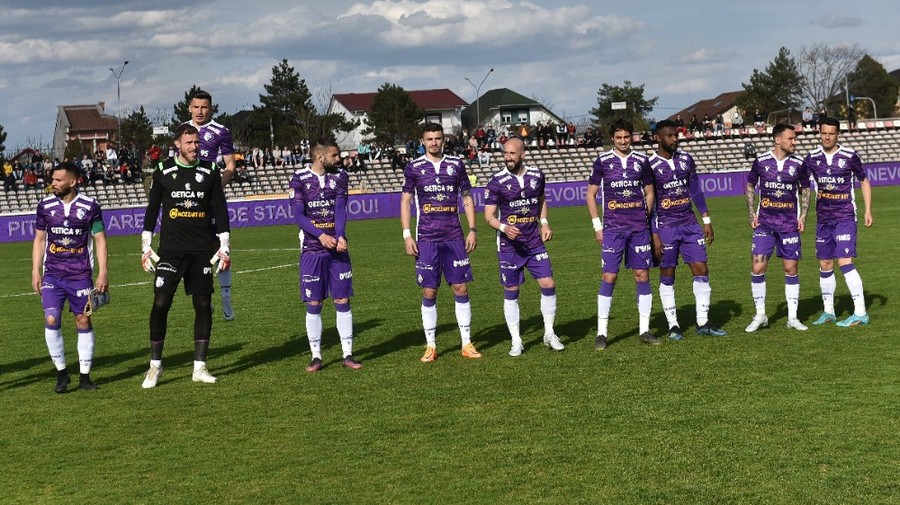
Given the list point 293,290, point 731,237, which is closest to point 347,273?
point 293,290

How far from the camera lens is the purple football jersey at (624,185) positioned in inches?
470

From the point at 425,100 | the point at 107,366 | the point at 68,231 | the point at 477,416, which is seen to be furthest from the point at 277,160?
the point at 425,100

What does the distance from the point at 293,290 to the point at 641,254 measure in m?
8.93

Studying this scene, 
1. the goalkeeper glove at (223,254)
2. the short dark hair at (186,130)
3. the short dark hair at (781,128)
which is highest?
the short dark hair at (186,130)

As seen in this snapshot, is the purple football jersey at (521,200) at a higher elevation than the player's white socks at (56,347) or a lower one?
higher

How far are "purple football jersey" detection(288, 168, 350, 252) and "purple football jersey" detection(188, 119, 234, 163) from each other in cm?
287

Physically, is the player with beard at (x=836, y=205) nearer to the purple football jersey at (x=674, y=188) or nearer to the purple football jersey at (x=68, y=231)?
the purple football jersey at (x=674, y=188)

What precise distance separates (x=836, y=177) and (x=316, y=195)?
605 cm

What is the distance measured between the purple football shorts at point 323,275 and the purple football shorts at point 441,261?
2.58 ft

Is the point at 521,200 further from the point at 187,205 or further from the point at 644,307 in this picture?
the point at 187,205

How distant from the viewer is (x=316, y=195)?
11.5 metres

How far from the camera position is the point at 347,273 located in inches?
454

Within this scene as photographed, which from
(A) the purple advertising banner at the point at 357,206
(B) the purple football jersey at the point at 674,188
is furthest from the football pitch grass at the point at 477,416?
(A) the purple advertising banner at the point at 357,206

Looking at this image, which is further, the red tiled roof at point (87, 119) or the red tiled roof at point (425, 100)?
the red tiled roof at point (87, 119)
